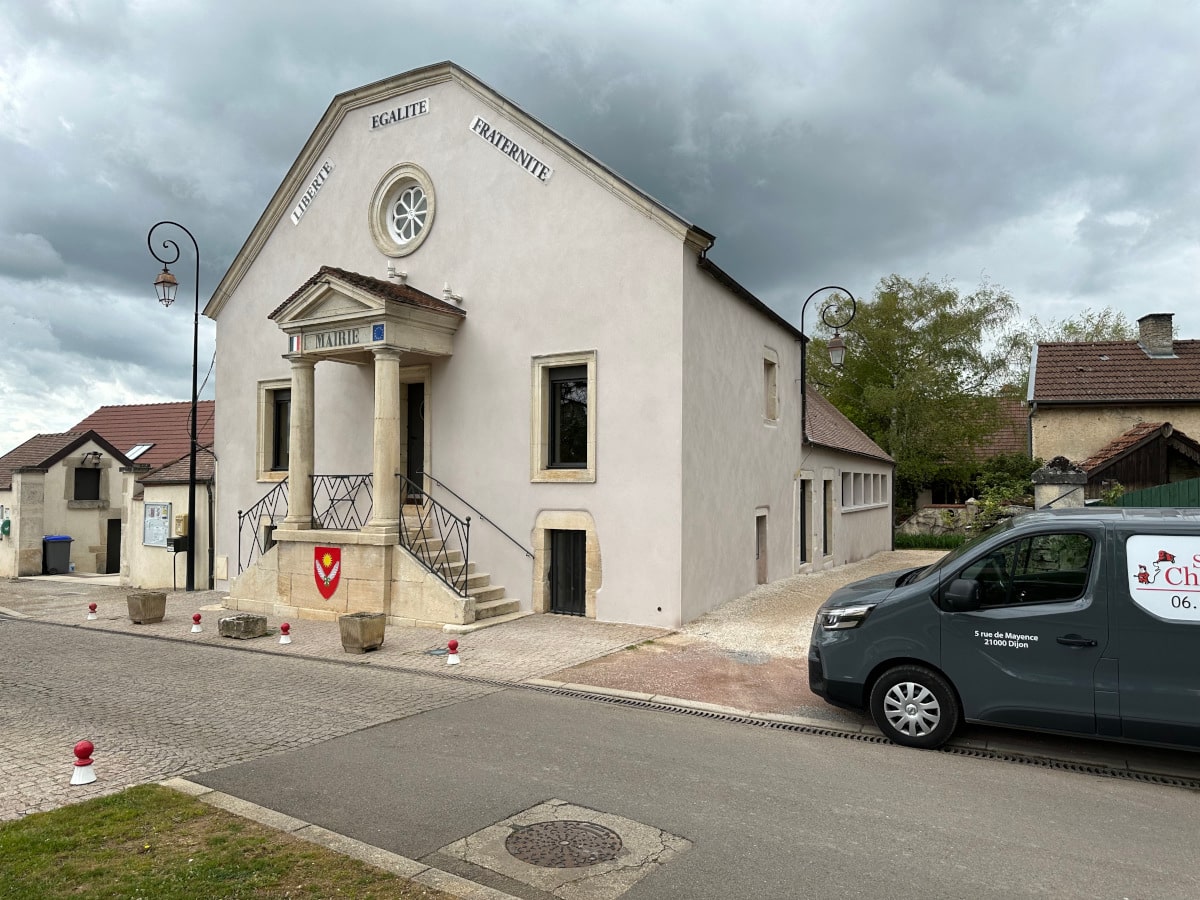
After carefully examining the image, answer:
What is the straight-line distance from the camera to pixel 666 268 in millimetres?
12570

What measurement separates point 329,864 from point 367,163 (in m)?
14.5

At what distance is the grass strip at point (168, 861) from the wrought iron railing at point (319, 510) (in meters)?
10.2

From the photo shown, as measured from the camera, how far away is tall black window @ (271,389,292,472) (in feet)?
56.6

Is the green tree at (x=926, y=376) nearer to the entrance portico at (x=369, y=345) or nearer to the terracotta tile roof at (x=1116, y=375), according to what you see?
the terracotta tile roof at (x=1116, y=375)

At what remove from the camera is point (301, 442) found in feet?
47.9

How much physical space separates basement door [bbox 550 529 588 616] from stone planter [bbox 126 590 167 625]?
6292 mm

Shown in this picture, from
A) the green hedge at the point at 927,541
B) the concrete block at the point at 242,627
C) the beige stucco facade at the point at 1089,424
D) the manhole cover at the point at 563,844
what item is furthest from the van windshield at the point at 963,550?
the green hedge at the point at 927,541

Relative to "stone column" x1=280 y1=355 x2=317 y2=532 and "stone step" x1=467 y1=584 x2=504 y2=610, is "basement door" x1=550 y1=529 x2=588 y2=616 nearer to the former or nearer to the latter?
"stone step" x1=467 y1=584 x2=504 y2=610

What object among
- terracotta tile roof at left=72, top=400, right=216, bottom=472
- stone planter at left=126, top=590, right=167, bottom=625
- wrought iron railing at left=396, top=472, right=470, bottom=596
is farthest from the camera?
terracotta tile roof at left=72, top=400, right=216, bottom=472

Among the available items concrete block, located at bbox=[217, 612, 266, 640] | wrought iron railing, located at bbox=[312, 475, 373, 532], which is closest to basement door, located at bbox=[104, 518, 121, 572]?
wrought iron railing, located at bbox=[312, 475, 373, 532]

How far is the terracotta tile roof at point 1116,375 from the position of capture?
790 inches

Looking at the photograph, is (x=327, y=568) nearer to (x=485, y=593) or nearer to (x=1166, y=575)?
(x=485, y=593)

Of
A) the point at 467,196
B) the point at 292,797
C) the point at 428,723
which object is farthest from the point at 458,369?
the point at 292,797

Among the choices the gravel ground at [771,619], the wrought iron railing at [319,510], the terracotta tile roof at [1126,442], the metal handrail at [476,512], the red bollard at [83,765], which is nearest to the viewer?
the red bollard at [83,765]
